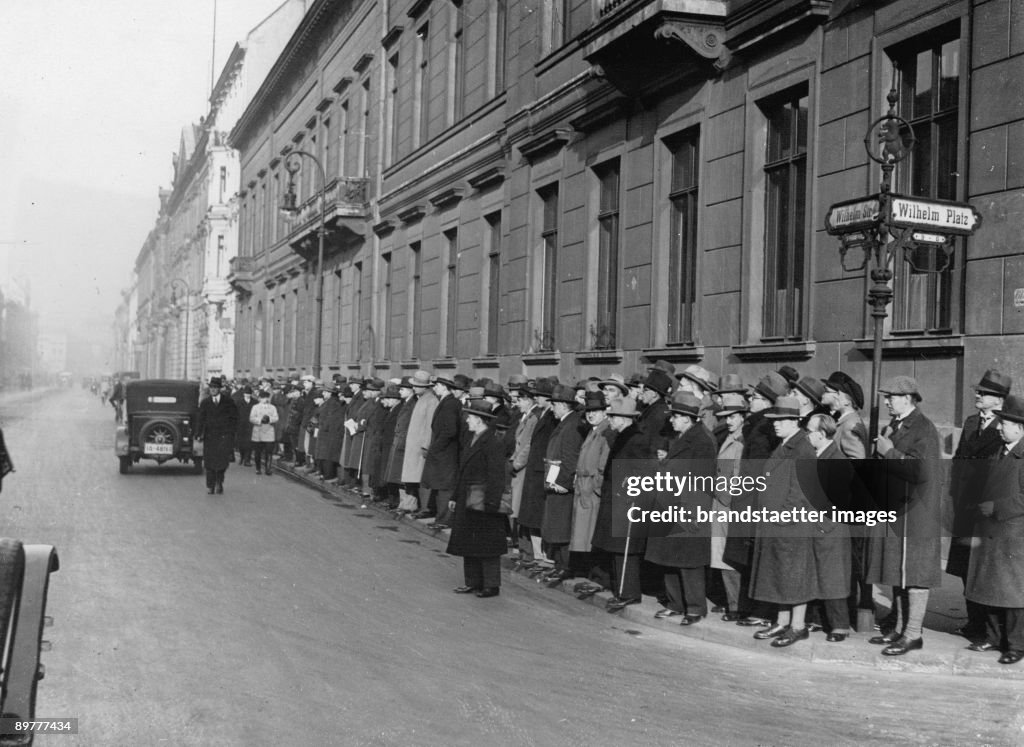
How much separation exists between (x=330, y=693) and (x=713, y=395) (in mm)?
5565

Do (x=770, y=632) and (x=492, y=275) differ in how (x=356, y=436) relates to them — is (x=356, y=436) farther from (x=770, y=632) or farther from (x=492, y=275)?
(x=770, y=632)

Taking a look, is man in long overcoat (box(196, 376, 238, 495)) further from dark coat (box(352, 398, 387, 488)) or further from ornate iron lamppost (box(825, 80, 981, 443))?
ornate iron lamppost (box(825, 80, 981, 443))

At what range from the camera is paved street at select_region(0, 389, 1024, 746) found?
5984 mm

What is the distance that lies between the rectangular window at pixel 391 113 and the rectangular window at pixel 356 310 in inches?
153

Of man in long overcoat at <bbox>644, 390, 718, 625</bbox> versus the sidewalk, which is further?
man in long overcoat at <bbox>644, 390, 718, 625</bbox>

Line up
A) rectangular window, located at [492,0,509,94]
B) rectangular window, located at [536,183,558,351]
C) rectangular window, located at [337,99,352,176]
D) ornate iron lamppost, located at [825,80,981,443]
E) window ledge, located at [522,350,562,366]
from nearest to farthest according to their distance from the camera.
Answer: ornate iron lamppost, located at [825,80,981,443], window ledge, located at [522,350,562,366], rectangular window, located at [536,183,558,351], rectangular window, located at [492,0,509,94], rectangular window, located at [337,99,352,176]

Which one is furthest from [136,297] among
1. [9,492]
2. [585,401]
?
[585,401]

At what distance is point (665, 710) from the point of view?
647 centimetres

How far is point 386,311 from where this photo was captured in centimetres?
2986

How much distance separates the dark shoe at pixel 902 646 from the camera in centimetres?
784

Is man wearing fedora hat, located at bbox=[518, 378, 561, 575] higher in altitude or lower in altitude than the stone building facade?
lower

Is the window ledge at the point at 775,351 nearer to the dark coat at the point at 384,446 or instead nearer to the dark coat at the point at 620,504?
the dark coat at the point at 620,504

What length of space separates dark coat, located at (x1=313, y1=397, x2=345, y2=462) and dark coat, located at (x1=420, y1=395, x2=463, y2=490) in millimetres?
7454

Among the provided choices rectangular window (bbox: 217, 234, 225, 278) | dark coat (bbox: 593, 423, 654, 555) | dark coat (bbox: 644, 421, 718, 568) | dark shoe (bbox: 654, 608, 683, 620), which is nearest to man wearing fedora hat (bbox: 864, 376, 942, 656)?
dark coat (bbox: 644, 421, 718, 568)
